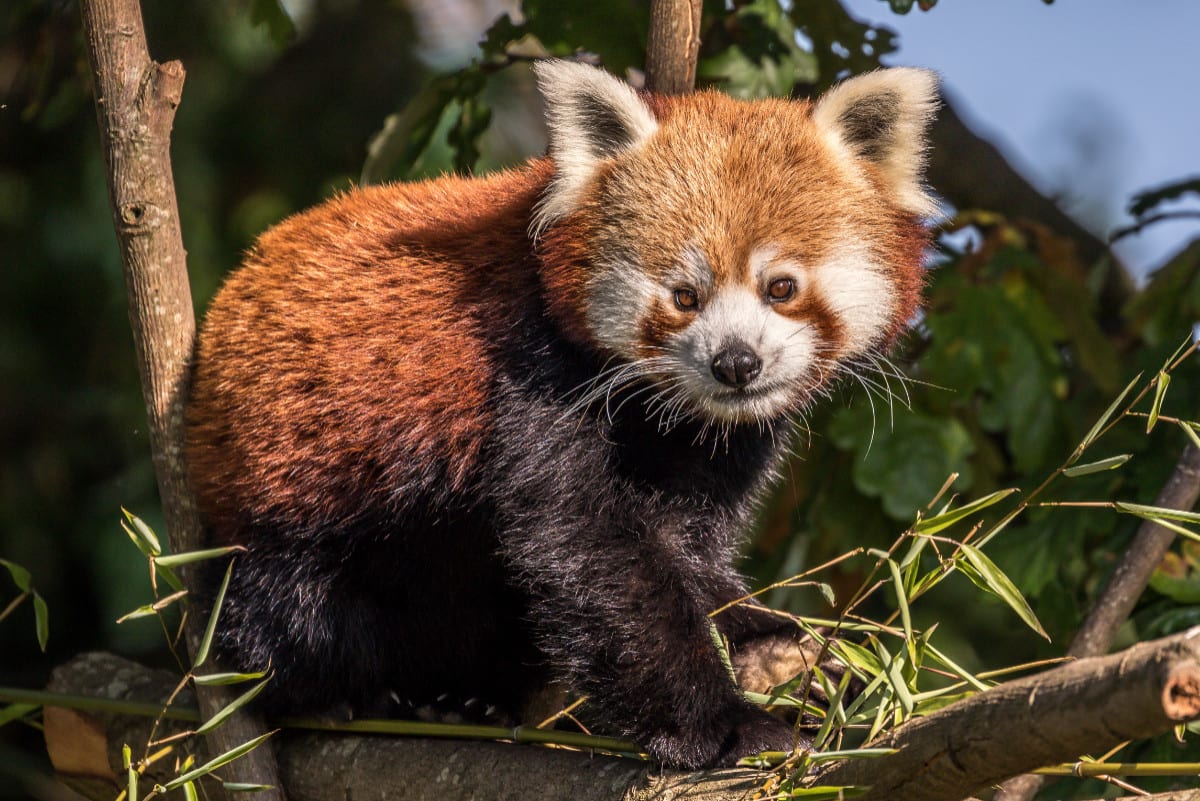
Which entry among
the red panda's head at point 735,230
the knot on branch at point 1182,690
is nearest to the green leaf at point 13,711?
the red panda's head at point 735,230

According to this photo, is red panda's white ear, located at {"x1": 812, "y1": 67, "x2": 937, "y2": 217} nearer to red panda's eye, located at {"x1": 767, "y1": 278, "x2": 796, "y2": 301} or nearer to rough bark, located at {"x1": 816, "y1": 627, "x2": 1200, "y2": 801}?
red panda's eye, located at {"x1": 767, "y1": 278, "x2": 796, "y2": 301}

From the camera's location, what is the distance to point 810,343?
8.62ft

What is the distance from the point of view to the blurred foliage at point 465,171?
11.4ft

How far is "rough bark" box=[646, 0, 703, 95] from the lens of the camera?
3.00 metres

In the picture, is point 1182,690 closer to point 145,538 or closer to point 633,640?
point 633,640

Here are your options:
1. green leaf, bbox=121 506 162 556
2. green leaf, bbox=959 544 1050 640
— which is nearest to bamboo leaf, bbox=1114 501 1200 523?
green leaf, bbox=959 544 1050 640

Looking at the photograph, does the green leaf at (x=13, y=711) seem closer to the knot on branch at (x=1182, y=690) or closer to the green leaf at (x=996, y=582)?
the green leaf at (x=996, y=582)

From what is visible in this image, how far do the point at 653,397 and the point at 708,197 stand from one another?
0.43 metres

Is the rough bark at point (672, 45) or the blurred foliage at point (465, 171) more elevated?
the rough bark at point (672, 45)

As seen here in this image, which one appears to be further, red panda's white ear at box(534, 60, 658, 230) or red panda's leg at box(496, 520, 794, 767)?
red panda's white ear at box(534, 60, 658, 230)

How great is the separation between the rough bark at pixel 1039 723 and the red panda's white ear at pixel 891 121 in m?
1.39

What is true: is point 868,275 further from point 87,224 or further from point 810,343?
point 87,224

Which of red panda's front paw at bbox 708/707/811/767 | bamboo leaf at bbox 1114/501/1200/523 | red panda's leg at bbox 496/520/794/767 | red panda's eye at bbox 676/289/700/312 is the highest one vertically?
red panda's eye at bbox 676/289/700/312

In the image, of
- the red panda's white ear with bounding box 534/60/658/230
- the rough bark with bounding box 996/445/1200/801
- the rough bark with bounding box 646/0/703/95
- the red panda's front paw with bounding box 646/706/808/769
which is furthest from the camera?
the rough bark with bounding box 646/0/703/95
